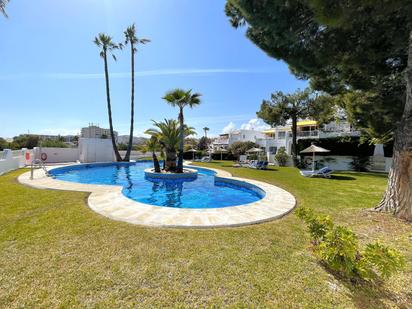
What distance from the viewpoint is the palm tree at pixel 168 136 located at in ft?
52.1

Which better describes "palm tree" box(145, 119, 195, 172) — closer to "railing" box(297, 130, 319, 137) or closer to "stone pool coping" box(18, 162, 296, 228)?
"stone pool coping" box(18, 162, 296, 228)

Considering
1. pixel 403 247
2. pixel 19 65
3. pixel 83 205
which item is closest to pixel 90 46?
pixel 19 65

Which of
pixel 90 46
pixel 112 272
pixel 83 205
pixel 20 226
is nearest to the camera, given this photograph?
pixel 112 272

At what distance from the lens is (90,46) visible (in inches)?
879

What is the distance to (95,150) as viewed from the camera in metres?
24.3

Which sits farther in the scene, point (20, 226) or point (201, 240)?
point (20, 226)

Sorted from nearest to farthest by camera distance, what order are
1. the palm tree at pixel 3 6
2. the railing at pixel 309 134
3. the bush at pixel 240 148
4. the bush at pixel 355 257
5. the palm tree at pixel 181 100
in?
the bush at pixel 355 257
the palm tree at pixel 3 6
the palm tree at pixel 181 100
the railing at pixel 309 134
the bush at pixel 240 148

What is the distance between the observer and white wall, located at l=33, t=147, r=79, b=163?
863 inches

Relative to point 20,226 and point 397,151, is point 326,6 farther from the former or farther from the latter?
point 20,226

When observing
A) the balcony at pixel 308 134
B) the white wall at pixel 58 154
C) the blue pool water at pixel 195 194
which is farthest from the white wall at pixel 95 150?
the balcony at pixel 308 134

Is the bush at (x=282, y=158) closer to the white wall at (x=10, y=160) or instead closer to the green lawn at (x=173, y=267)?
the green lawn at (x=173, y=267)

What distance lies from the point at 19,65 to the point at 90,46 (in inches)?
472

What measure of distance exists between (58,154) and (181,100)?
1894 cm

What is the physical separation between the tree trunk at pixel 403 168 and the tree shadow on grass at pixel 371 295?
3.81 m
